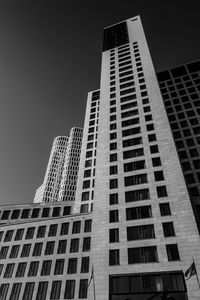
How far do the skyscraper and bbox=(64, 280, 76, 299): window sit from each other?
5.9 inches

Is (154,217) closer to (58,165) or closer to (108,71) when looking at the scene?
(108,71)

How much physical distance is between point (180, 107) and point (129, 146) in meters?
28.8

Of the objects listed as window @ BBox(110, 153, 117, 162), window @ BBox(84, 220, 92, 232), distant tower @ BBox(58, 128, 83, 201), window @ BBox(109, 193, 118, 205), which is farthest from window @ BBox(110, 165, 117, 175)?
distant tower @ BBox(58, 128, 83, 201)

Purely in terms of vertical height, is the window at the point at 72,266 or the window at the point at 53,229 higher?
the window at the point at 53,229

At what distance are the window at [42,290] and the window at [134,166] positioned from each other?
23.4 m

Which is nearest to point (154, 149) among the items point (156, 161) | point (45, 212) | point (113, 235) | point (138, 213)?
point (156, 161)

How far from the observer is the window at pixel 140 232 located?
1196 inches

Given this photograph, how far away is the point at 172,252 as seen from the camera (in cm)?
2770

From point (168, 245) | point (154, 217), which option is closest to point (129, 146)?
point (154, 217)

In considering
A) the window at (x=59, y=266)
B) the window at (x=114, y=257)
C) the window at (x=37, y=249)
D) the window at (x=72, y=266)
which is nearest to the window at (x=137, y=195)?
the window at (x=114, y=257)

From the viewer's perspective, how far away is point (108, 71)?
65.4 m

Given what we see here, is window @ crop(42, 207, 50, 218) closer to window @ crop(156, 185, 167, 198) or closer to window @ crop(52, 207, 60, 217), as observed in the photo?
window @ crop(52, 207, 60, 217)

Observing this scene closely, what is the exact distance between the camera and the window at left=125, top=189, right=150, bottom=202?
34844 mm

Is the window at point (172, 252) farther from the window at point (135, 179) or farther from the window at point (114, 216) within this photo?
the window at point (135, 179)
